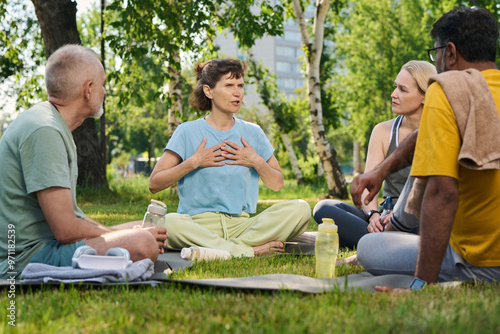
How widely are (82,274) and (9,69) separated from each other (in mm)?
20598

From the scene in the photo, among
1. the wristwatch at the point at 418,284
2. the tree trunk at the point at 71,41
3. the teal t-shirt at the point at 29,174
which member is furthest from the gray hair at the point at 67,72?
the tree trunk at the point at 71,41

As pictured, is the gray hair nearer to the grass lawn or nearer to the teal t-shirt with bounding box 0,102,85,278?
the teal t-shirt with bounding box 0,102,85,278

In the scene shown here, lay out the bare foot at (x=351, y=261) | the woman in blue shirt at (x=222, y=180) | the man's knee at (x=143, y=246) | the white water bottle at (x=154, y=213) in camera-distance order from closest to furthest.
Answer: the man's knee at (x=143, y=246) < the white water bottle at (x=154, y=213) < the bare foot at (x=351, y=261) < the woman in blue shirt at (x=222, y=180)

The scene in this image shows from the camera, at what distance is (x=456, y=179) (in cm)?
303

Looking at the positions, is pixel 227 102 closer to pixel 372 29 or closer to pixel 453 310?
pixel 453 310

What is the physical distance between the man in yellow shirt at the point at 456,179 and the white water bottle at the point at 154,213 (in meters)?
1.96

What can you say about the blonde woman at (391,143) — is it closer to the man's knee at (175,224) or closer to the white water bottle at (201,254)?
the white water bottle at (201,254)

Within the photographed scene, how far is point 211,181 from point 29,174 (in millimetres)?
2362

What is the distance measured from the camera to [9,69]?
21.9 metres

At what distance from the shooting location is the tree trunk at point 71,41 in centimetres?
1272

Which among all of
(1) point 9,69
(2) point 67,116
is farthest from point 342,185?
(1) point 9,69

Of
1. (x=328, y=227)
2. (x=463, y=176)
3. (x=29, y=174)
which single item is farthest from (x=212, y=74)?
(x=463, y=176)

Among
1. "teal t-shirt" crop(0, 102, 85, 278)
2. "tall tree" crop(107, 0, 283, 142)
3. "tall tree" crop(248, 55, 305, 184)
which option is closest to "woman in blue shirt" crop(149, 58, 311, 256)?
"teal t-shirt" crop(0, 102, 85, 278)

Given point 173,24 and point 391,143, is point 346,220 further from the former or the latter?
point 173,24
